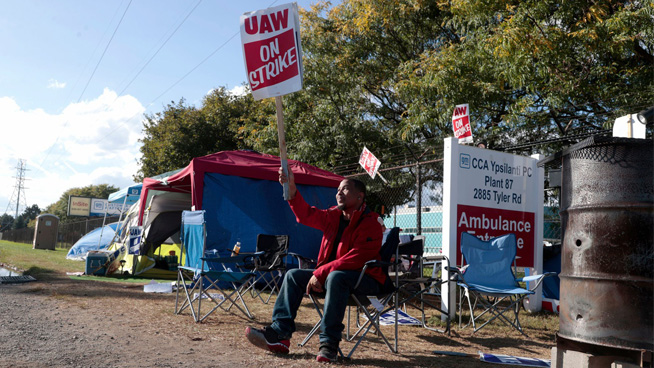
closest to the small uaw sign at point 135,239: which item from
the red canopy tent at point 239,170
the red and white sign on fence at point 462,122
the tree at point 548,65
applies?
the red canopy tent at point 239,170

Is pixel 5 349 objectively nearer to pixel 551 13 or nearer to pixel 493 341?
pixel 493 341

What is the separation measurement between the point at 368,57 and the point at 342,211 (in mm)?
10878

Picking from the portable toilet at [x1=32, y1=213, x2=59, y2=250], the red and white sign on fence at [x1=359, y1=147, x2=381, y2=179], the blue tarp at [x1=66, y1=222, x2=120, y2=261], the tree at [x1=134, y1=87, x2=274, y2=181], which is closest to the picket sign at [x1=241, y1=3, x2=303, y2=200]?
the red and white sign on fence at [x1=359, y1=147, x2=381, y2=179]

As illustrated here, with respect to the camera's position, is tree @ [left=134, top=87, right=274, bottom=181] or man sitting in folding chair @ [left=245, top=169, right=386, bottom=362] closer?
man sitting in folding chair @ [left=245, top=169, right=386, bottom=362]

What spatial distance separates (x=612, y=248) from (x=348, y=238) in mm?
1727

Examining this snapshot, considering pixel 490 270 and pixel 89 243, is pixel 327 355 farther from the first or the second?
pixel 89 243

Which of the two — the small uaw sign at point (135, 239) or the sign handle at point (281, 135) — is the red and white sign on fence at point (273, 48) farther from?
the small uaw sign at point (135, 239)

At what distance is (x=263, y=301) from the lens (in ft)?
21.9

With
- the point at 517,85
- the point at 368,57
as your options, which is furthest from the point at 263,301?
the point at 368,57

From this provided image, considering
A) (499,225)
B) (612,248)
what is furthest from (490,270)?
(612,248)

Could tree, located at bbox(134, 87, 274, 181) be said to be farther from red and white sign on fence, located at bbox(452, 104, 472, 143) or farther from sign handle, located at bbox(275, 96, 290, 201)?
sign handle, located at bbox(275, 96, 290, 201)

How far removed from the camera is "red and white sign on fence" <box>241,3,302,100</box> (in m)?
3.64

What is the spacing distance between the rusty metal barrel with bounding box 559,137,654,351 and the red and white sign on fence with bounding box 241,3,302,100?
184cm

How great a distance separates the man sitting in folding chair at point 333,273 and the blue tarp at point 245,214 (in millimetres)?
4026
